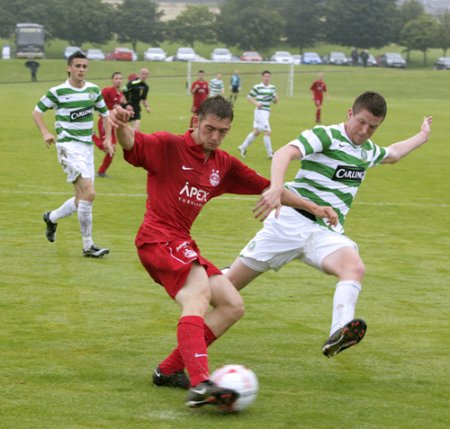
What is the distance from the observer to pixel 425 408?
6.41m

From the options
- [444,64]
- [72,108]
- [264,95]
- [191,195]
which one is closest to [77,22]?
[444,64]

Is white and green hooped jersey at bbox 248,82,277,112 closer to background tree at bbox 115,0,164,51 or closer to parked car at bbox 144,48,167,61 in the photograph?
parked car at bbox 144,48,167,61

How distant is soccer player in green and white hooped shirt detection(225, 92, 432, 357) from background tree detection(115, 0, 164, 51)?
103731 millimetres

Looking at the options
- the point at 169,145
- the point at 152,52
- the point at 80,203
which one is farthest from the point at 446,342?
the point at 152,52

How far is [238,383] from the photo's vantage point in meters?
6.03

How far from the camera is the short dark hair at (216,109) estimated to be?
21.2 ft

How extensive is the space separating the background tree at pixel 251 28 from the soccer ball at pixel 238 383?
104 m

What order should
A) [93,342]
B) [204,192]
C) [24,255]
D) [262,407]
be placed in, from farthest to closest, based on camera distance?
[24,255]
[93,342]
[204,192]
[262,407]

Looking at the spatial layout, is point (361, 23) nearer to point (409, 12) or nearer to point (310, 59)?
point (409, 12)

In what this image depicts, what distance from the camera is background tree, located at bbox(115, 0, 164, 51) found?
109438mm

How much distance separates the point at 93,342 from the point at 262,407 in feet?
6.55

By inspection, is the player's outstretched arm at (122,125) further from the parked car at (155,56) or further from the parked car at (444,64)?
the parked car at (444,64)

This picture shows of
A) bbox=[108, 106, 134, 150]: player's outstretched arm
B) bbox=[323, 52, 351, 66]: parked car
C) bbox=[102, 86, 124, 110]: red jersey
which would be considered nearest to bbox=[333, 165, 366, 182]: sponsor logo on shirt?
bbox=[108, 106, 134, 150]: player's outstretched arm

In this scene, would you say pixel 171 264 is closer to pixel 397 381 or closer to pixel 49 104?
pixel 397 381
